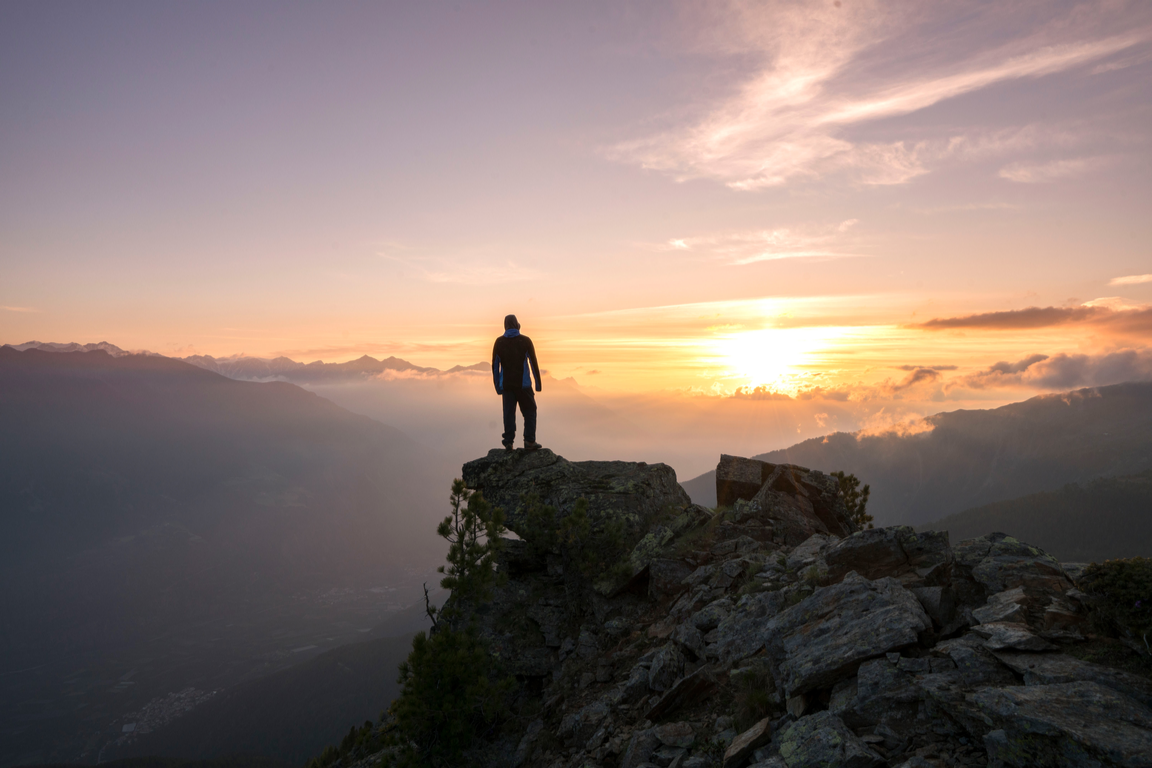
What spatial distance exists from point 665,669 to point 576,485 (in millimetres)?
10381

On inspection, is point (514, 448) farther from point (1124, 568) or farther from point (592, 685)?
point (1124, 568)

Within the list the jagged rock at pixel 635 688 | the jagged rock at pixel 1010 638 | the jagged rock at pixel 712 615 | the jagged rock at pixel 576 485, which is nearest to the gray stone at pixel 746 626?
the jagged rock at pixel 712 615

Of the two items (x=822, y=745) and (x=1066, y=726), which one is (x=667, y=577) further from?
(x=1066, y=726)

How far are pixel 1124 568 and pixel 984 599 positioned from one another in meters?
2.86

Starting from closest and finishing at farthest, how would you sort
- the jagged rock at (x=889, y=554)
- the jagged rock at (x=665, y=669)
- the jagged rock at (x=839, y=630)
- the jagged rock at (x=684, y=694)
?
the jagged rock at (x=839, y=630) → the jagged rock at (x=684, y=694) → the jagged rock at (x=665, y=669) → the jagged rock at (x=889, y=554)

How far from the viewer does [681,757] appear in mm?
10102

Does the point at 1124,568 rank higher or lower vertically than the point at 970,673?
higher

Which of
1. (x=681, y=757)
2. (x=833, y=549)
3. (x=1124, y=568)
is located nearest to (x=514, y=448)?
(x=833, y=549)

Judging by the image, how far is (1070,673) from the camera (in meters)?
7.89

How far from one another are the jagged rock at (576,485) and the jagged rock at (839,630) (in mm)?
9884

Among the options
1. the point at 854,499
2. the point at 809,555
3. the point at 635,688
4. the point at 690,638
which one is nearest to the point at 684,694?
the point at 635,688

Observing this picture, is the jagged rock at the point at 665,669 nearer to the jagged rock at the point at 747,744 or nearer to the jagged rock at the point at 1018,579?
the jagged rock at the point at 747,744

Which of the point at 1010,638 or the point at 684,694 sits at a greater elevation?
the point at 1010,638

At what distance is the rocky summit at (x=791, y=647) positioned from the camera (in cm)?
755
